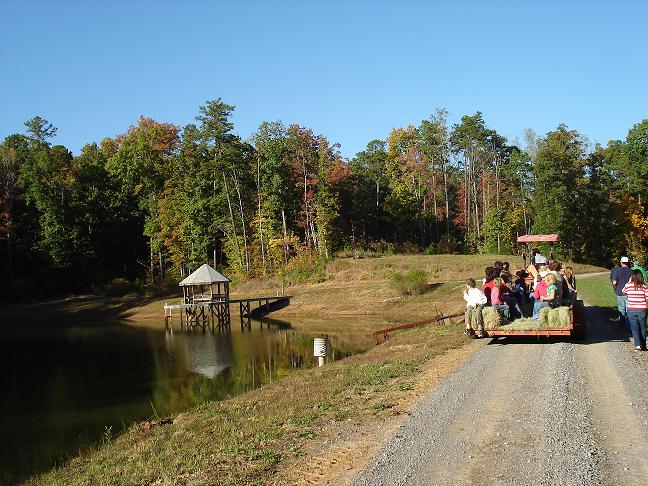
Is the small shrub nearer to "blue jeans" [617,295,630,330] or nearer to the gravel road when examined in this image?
"blue jeans" [617,295,630,330]

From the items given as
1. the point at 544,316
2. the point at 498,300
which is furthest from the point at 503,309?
the point at 544,316

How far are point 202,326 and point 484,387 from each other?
36.9 m

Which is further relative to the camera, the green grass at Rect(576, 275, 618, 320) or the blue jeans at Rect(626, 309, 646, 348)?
the green grass at Rect(576, 275, 618, 320)

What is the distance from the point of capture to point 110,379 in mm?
22266

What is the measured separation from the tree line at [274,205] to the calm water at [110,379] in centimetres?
2554

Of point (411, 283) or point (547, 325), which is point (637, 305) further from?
point (411, 283)

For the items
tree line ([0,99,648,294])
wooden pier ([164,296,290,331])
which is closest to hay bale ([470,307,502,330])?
wooden pier ([164,296,290,331])

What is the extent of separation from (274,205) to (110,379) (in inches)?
1662

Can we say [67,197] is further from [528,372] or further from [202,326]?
[528,372]

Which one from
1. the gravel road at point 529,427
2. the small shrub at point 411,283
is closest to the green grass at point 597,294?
the small shrub at point 411,283

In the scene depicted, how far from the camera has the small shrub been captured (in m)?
41.8

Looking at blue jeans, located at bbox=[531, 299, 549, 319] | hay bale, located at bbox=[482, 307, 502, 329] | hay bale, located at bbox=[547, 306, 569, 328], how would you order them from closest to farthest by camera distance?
hay bale, located at bbox=[547, 306, 569, 328] → hay bale, located at bbox=[482, 307, 502, 329] → blue jeans, located at bbox=[531, 299, 549, 319]

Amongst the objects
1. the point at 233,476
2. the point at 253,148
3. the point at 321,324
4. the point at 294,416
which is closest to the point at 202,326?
the point at 321,324

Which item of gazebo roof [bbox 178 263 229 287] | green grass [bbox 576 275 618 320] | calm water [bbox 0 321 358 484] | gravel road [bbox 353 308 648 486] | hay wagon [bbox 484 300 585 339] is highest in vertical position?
gazebo roof [bbox 178 263 229 287]
